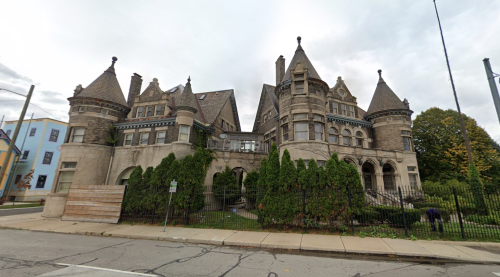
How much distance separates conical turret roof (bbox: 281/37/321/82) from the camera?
19297 mm

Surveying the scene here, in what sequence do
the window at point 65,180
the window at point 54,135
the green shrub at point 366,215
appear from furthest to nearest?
the window at point 54,135
the window at point 65,180
the green shrub at point 366,215

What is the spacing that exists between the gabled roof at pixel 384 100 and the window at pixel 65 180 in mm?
32156

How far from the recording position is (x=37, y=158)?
30.0 meters

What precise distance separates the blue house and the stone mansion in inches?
757

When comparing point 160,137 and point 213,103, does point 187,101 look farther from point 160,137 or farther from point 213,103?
point 213,103

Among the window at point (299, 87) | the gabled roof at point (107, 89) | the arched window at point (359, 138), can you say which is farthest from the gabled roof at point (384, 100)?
the gabled roof at point (107, 89)

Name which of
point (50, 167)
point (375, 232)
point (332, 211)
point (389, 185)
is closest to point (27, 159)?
point (50, 167)

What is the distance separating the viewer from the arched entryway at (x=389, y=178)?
21500 millimetres

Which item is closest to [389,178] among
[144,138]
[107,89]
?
[144,138]

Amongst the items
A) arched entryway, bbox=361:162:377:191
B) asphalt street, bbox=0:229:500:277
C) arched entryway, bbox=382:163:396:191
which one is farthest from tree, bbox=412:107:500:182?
asphalt street, bbox=0:229:500:277

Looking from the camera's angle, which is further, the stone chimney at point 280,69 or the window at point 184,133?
the stone chimney at point 280,69

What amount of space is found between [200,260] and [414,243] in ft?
28.0

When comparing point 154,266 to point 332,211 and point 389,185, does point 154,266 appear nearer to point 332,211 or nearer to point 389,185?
point 332,211

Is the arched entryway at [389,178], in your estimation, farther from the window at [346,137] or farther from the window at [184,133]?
the window at [184,133]
